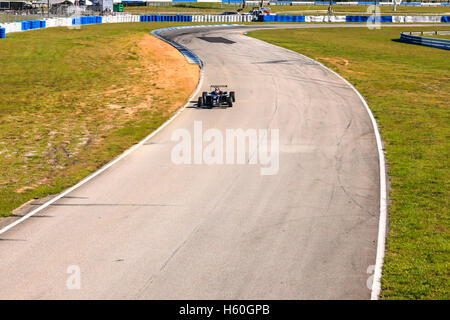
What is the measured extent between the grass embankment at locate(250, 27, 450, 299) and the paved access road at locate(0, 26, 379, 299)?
2.42 feet

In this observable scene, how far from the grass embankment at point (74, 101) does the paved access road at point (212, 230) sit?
188cm

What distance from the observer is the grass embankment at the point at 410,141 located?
11.4m

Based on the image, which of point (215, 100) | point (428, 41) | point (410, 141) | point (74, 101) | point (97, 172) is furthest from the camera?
point (428, 41)

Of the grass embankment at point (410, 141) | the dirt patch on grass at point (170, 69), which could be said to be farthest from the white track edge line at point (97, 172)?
the grass embankment at point (410, 141)

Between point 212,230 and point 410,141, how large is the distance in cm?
1230

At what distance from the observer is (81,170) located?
1853 centimetres

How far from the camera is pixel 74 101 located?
30.3 metres

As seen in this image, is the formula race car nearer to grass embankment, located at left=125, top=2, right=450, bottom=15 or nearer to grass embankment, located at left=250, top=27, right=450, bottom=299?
grass embankment, located at left=250, top=27, right=450, bottom=299

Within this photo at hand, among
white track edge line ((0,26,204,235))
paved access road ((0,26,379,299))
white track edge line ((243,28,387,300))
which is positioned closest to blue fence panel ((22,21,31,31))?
white track edge line ((0,26,204,235))

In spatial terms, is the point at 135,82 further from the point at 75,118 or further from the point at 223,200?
the point at 223,200

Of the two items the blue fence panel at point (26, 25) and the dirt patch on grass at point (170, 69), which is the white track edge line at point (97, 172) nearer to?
the dirt patch on grass at point (170, 69)

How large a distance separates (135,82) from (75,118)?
9.07 m

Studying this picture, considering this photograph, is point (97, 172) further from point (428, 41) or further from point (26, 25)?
point (26, 25)

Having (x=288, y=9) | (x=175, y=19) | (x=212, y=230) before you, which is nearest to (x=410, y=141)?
(x=212, y=230)
